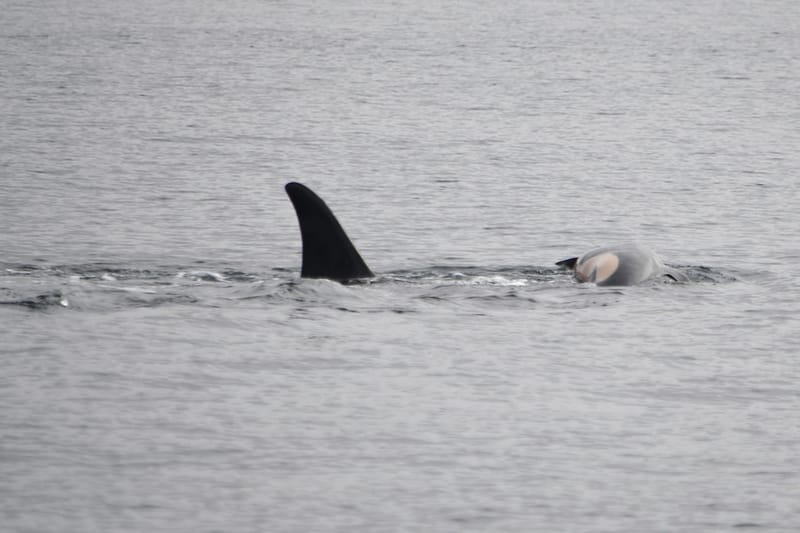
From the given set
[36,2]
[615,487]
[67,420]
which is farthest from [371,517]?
[36,2]

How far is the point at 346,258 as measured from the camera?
52.0 feet

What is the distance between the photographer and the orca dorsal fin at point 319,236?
1557cm

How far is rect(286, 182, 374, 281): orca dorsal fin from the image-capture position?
51.1 feet

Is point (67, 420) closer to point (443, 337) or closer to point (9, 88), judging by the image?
point (443, 337)

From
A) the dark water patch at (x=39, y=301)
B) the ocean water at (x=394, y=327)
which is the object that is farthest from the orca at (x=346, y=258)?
the dark water patch at (x=39, y=301)

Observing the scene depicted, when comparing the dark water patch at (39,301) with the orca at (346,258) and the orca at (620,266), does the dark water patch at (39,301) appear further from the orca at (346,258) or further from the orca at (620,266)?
the orca at (620,266)

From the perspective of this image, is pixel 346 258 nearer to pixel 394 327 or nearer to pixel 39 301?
pixel 394 327

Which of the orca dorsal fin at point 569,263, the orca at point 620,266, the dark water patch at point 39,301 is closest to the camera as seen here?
the dark water patch at point 39,301

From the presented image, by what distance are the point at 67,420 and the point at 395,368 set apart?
3.08 m

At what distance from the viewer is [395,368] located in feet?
44.3

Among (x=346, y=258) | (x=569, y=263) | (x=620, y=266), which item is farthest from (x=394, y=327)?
(x=569, y=263)

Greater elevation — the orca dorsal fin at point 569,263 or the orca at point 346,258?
the orca at point 346,258

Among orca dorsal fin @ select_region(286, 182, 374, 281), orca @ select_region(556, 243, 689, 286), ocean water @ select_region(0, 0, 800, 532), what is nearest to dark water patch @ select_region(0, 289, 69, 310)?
ocean water @ select_region(0, 0, 800, 532)

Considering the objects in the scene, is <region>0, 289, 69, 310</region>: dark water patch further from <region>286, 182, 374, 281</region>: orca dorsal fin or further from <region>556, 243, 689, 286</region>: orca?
<region>556, 243, 689, 286</region>: orca
